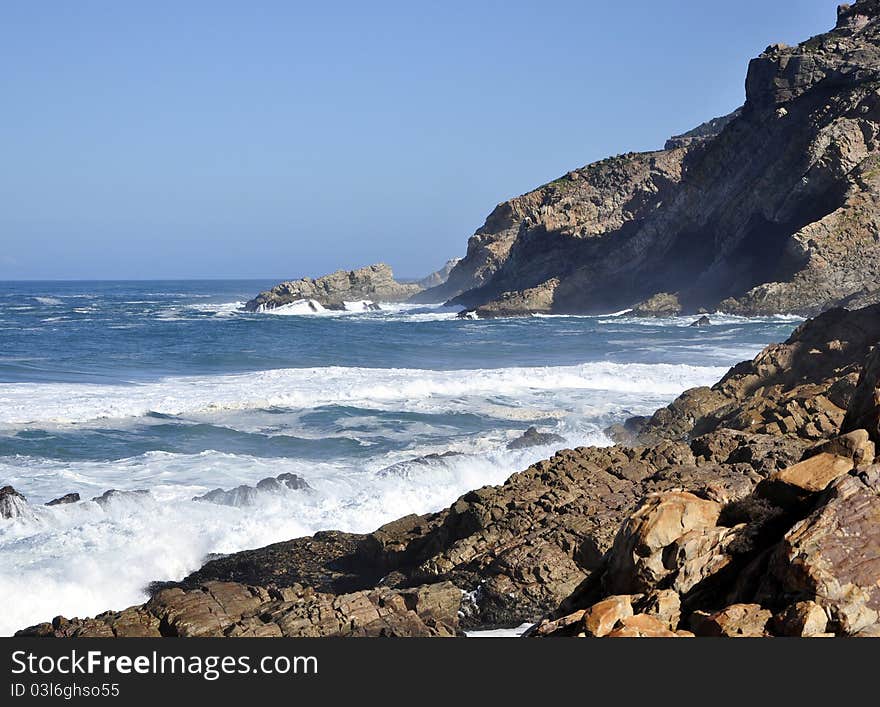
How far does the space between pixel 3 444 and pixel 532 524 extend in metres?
15.6

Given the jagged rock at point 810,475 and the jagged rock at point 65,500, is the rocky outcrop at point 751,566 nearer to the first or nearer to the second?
the jagged rock at point 810,475

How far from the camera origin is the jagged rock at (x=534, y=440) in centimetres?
2155

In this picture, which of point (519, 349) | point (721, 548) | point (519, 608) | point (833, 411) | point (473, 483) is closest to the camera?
point (721, 548)

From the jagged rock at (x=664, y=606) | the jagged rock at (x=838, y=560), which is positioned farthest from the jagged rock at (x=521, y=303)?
the jagged rock at (x=838, y=560)

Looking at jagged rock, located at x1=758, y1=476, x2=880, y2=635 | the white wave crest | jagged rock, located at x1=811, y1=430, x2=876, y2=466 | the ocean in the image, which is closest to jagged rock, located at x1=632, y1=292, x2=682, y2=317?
the ocean

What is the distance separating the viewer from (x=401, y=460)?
69.4 feet

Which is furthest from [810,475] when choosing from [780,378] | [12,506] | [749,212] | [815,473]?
[749,212]

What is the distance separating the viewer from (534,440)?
2178cm

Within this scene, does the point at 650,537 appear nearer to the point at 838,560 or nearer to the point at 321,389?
the point at 838,560

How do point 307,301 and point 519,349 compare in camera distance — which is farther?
point 307,301

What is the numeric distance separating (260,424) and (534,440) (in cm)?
836

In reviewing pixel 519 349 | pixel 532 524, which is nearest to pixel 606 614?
pixel 532 524

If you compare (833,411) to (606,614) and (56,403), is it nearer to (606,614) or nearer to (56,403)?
(606,614)

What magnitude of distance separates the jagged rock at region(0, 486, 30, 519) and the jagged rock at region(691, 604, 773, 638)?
41.5 ft
